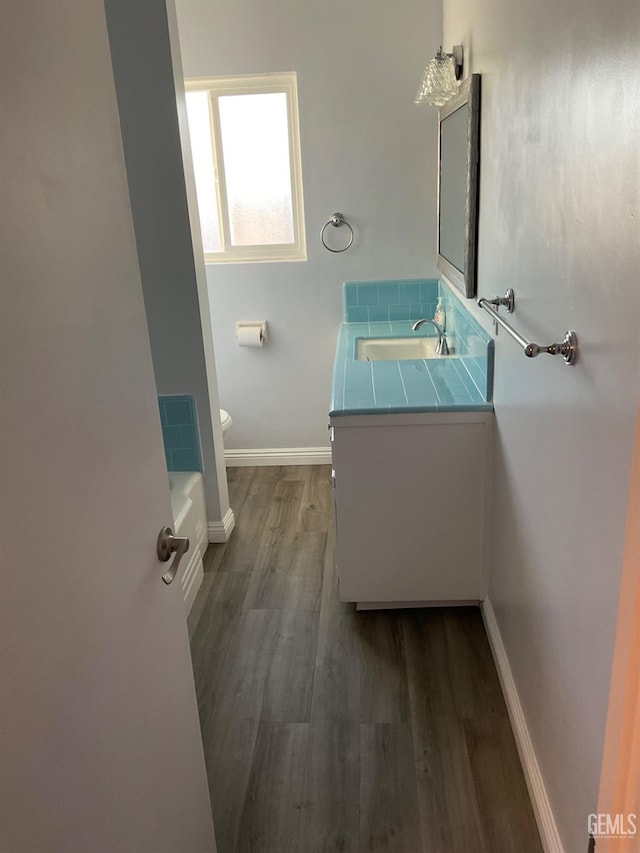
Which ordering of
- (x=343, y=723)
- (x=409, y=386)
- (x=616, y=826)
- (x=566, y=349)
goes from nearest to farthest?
1. (x=616, y=826)
2. (x=566, y=349)
3. (x=343, y=723)
4. (x=409, y=386)

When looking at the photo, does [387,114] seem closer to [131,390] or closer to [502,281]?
[502,281]

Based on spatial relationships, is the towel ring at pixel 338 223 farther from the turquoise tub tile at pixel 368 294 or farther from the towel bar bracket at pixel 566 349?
the towel bar bracket at pixel 566 349

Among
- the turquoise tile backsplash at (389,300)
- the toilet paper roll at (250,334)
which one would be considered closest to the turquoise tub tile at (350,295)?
the turquoise tile backsplash at (389,300)

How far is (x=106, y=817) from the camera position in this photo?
92 centimetres

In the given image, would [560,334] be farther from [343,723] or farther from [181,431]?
[181,431]

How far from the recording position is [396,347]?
10.7 feet

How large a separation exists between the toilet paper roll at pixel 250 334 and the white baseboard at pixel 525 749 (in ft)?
6.29

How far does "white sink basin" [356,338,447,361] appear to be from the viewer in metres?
3.24

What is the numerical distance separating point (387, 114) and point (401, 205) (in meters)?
0.43

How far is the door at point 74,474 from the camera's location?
73 centimetres

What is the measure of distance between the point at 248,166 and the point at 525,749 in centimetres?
296

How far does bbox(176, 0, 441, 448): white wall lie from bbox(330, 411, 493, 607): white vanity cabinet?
152cm

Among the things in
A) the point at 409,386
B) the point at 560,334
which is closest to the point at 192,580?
the point at 409,386

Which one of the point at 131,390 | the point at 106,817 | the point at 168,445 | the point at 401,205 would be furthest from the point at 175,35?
the point at 106,817
